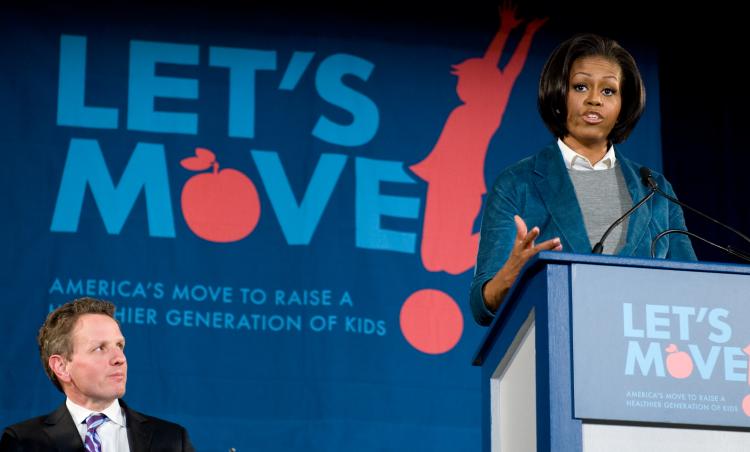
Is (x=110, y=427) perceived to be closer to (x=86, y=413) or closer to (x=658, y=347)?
(x=86, y=413)

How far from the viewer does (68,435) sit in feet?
9.96

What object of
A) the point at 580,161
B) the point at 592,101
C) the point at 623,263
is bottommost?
the point at 623,263

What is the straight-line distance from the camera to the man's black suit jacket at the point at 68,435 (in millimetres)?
3006

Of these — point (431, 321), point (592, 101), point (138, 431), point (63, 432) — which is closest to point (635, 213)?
point (592, 101)

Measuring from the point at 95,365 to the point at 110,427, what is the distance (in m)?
0.16

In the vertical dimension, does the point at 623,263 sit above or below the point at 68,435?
above

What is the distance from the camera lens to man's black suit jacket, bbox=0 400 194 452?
3006 millimetres

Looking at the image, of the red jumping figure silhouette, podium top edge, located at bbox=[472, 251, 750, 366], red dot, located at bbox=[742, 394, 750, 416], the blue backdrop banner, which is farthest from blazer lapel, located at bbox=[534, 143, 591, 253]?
the red jumping figure silhouette

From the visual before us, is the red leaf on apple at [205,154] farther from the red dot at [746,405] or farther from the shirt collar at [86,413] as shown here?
the red dot at [746,405]

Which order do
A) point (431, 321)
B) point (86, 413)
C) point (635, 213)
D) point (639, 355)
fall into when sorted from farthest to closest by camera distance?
point (431, 321) → point (86, 413) → point (635, 213) → point (639, 355)

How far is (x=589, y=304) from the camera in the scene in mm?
1916

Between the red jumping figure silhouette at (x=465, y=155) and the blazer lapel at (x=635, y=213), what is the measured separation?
2.20 m

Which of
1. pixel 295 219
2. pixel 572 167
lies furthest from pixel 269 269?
pixel 572 167

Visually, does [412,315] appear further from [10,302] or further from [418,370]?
[10,302]
